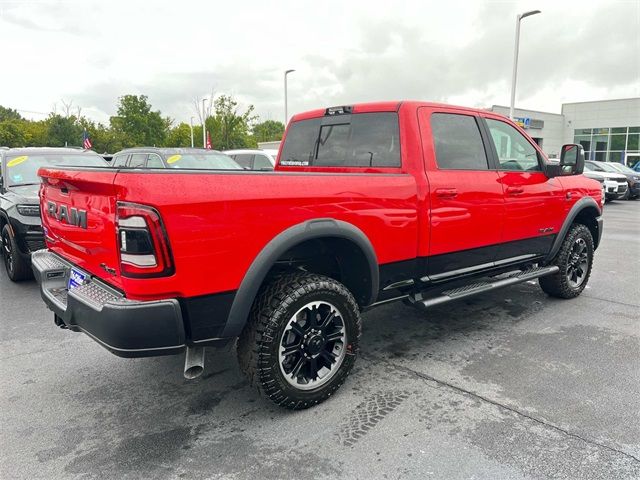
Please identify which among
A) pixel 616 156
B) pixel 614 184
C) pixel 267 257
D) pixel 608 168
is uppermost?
pixel 616 156

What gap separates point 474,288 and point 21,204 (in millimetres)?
5147

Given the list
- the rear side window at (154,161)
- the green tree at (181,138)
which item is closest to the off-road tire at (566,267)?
the rear side window at (154,161)

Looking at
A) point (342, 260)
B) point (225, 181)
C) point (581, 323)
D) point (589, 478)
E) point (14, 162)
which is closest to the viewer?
point (589, 478)

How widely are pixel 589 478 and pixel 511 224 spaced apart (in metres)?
2.35

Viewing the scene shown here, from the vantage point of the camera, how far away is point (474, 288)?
3.95 meters

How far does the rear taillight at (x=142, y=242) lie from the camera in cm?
223

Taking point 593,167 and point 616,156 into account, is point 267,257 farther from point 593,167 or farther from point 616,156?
point 616,156

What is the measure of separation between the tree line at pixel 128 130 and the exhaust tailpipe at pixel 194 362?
1651 inches

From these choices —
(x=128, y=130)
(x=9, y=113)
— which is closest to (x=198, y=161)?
(x=128, y=130)

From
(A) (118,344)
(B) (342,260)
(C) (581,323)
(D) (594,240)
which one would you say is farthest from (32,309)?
(D) (594,240)

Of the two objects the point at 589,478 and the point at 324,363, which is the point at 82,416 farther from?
the point at 589,478

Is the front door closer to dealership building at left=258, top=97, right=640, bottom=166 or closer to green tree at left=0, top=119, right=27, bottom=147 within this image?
dealership building at left=258, top=97, right=640, bottom=166

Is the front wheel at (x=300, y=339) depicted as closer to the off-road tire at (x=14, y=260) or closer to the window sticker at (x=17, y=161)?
the off-road tire at (x=14, y=260)

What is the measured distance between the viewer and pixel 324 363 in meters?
3.04
